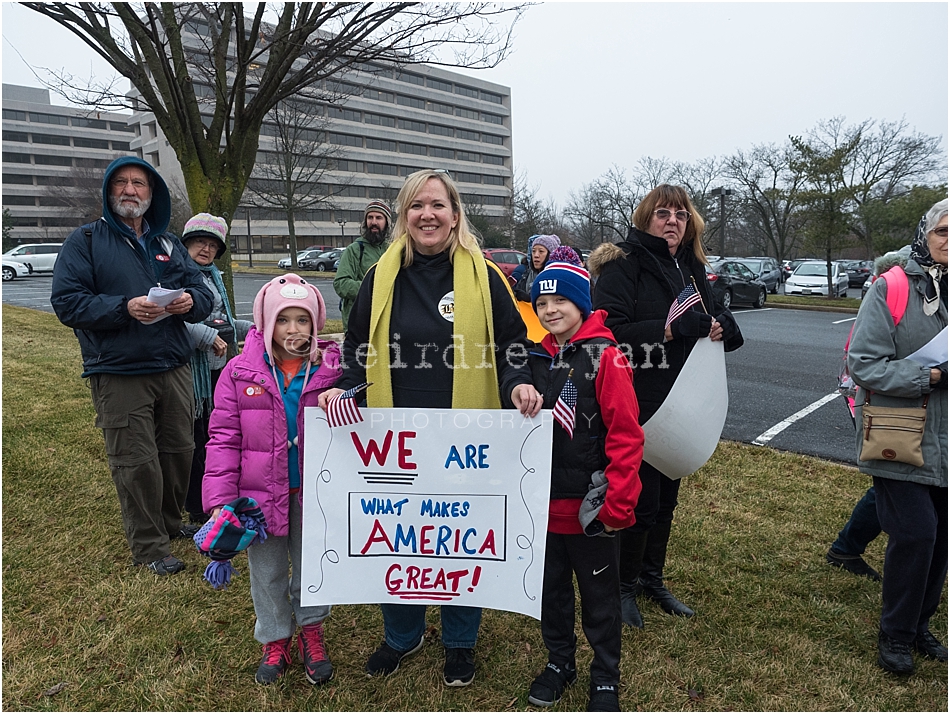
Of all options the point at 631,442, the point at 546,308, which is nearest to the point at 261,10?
the point at 546,308

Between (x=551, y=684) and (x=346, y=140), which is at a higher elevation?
(x=346, y=140)

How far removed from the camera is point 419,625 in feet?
9.12

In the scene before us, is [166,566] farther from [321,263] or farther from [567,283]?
[321,263]

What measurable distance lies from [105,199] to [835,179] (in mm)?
22280

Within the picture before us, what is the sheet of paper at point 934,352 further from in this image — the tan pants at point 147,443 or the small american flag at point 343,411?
the tan pants at point 147,443

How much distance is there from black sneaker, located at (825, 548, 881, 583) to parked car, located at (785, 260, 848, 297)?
21.3m

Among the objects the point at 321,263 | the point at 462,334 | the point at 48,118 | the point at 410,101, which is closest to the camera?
the point at 462,334

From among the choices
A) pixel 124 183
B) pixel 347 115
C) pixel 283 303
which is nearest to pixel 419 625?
pixel 283 303

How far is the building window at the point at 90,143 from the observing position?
244 ft

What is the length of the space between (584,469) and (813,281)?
23549 mm

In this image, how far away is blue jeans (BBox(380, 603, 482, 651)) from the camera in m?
2.63

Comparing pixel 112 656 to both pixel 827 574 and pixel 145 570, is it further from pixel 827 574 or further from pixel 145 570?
pixel 827 574

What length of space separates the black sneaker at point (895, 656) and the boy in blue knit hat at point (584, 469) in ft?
3.95

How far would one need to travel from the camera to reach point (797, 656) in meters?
2.75
